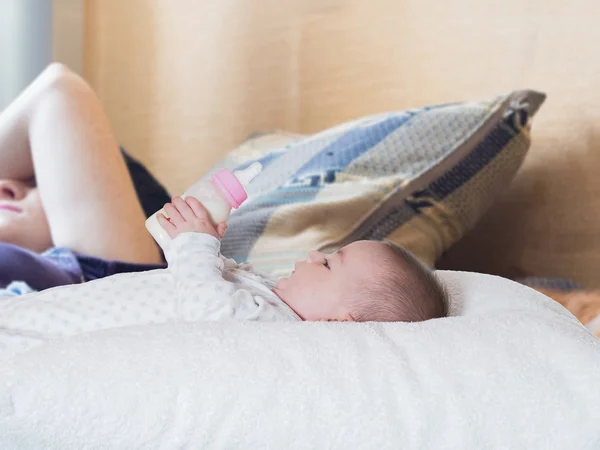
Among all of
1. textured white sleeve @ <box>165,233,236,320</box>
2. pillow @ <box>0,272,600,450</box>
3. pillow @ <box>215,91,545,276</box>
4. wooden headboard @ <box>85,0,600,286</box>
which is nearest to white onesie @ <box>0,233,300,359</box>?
textured white sleeve @ <box>165,233,236,320</box>

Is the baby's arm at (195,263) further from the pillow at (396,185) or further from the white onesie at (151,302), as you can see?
the pillow at (396,185)

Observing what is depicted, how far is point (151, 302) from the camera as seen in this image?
78cm

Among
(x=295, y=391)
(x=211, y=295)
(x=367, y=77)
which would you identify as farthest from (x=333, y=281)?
(x=367, y=77)

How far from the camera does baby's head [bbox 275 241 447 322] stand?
767 mm

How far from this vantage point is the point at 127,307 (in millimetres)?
774

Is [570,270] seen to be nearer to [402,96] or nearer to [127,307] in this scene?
[402,96]

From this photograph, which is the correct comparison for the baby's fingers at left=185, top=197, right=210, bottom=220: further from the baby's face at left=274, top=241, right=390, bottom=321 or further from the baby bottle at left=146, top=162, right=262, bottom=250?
the baby's face at left=274, top=241, right=390, bottom=321

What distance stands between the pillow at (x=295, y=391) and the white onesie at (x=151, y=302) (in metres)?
0.15

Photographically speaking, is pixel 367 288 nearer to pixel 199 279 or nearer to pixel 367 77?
pixel 199 279

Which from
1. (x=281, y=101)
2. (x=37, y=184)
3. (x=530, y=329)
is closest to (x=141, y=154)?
(x=281, y=101)

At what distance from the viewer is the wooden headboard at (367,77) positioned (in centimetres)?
128

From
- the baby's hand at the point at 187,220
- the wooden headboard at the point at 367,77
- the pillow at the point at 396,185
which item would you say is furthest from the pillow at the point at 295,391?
the wooden headboard at the point at 367,77

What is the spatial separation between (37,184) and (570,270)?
87 cm

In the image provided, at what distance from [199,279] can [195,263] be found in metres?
0.03
